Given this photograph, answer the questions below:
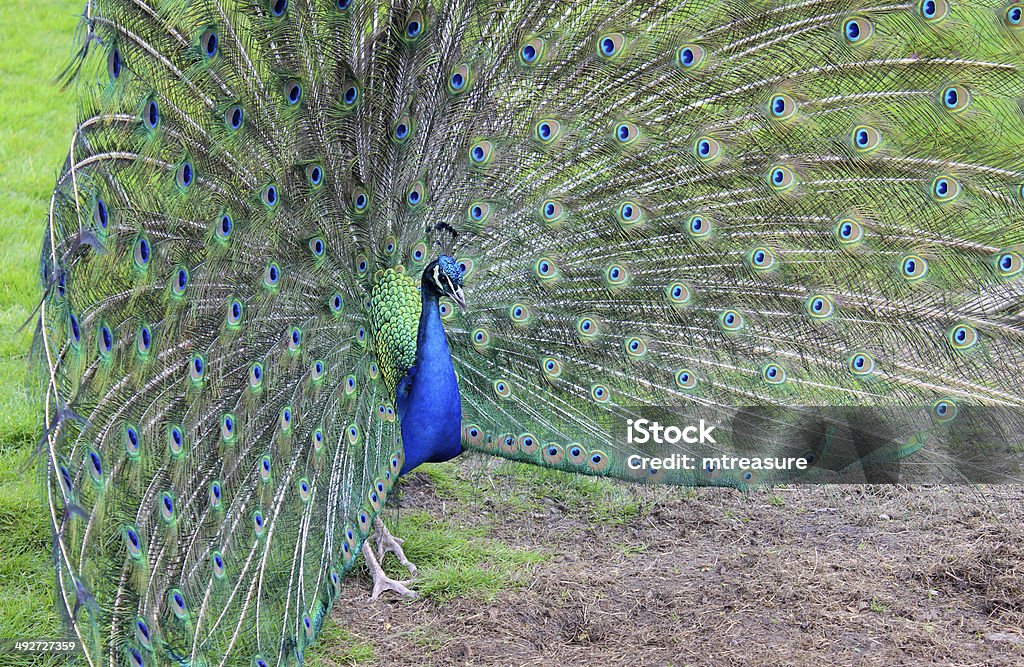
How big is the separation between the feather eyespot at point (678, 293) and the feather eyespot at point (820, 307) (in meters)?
0.43

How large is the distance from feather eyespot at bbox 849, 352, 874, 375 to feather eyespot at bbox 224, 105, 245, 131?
229cm

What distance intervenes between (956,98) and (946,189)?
31cm

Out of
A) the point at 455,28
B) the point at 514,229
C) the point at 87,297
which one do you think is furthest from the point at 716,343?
the point at 87,297

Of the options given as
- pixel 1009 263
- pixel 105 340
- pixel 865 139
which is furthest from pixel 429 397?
pixel 1009 263

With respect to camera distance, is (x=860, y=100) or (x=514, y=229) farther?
(x=514, y=229)

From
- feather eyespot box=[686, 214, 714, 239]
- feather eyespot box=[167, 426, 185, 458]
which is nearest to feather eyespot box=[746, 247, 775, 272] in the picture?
feather eyespot box=[686, 214, 714, 239]

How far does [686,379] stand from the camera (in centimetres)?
398

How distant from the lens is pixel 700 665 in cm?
376

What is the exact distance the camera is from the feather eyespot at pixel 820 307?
377cm

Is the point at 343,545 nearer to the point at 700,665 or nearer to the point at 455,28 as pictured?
the point at 700,665

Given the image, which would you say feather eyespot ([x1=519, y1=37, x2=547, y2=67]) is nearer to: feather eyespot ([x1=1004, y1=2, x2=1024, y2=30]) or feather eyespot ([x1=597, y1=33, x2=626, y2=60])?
feather eyespot ([x1=597, y1=33, x2=626, y2=60])

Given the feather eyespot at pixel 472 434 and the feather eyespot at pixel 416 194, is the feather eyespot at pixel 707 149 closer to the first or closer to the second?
the feather eyespot at pixel 416 194

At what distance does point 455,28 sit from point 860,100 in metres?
1.42

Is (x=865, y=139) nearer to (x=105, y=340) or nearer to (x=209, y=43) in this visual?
(x=209, y=43)
